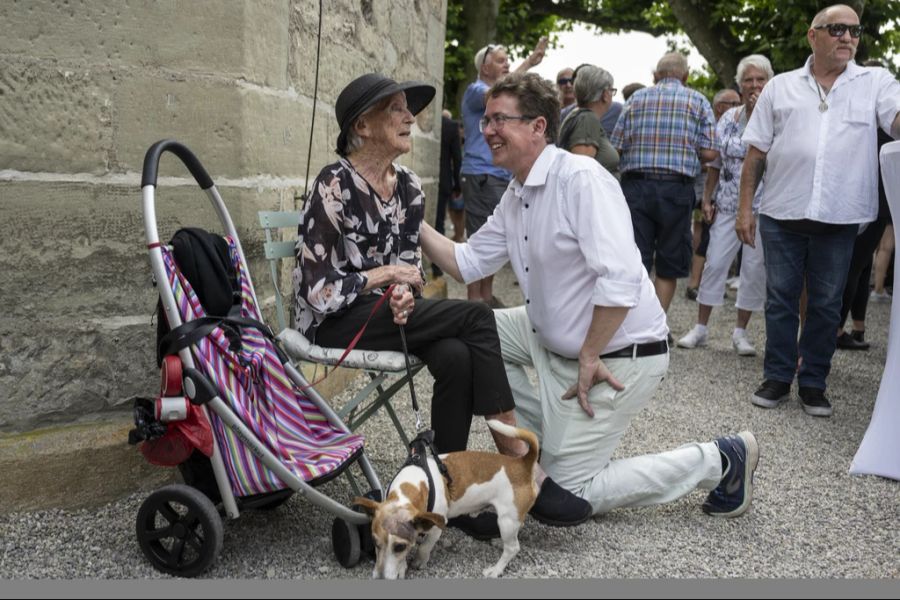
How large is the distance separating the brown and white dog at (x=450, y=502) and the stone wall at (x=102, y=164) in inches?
48.1

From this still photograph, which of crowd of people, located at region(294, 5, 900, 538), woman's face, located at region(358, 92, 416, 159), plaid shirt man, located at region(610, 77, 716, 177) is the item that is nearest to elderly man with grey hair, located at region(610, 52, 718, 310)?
plaid shirt man, located at region(610, 77, 716, 177)

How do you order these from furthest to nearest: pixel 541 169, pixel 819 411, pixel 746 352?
pixel 746 352, pixel 819 411, pixel 541 169

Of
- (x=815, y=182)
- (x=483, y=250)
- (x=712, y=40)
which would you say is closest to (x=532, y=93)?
(x=483, y=250)

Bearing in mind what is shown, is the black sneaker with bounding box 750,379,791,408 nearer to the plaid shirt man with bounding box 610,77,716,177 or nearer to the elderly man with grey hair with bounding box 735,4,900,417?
the elderly man with grey hair with bounding box 735,4,900,417

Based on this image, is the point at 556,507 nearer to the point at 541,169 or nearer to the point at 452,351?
the point at 452,351

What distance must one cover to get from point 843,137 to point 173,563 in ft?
12.5

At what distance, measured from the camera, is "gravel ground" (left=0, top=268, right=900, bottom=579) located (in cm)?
292

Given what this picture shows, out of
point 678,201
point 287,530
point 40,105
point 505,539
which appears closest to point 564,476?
point 505,539

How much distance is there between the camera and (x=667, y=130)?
6.18 m

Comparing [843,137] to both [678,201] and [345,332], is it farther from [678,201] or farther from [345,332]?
[345,332]

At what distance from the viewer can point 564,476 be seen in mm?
3328

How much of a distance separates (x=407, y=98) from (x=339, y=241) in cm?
70

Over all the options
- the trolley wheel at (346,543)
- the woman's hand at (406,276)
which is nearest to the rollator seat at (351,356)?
the woman's hand at (406,276)

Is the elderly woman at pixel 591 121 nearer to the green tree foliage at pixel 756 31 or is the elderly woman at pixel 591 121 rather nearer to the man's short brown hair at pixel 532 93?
the man's short brown hair at pixel 532 93
